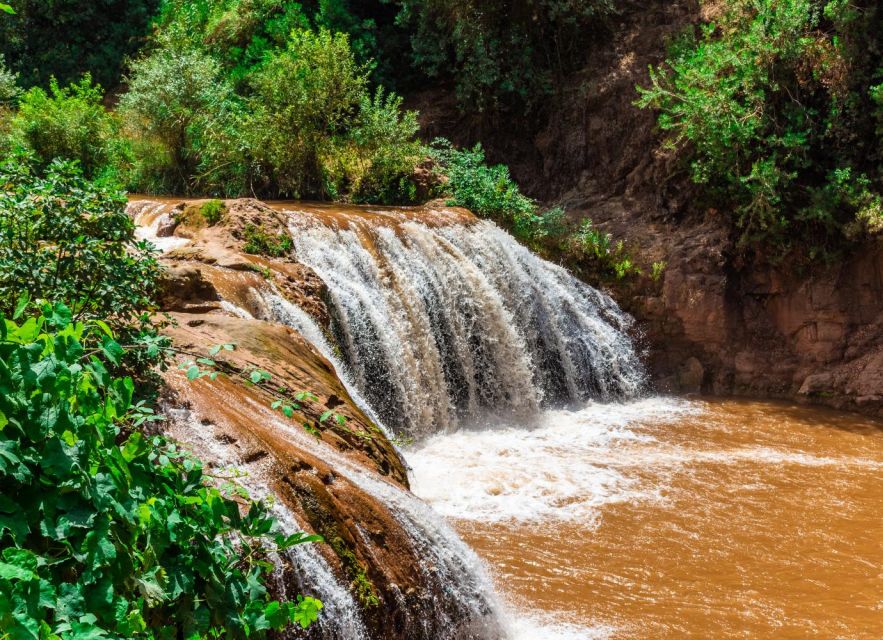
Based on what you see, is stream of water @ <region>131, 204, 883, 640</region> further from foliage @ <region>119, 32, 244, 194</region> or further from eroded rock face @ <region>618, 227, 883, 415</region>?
foliage @ <region>119, 32, 244, 194</region>

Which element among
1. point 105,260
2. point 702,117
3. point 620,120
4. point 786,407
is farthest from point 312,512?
point 620,120

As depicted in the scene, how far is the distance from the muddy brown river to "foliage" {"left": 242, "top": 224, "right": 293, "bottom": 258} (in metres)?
2.51

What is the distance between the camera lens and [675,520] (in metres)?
6.29

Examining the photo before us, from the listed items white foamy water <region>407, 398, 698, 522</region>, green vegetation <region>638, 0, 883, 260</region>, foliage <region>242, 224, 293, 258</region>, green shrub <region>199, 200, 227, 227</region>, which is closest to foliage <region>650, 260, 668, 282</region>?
green vegetation <region>638, 0, 883, 260</region>

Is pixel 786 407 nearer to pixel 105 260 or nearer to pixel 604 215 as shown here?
pixel 604 215

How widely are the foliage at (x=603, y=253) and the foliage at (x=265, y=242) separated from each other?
459 centimetres

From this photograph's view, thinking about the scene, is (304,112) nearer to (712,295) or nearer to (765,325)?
(712,295)

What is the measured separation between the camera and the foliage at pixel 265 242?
799 cm

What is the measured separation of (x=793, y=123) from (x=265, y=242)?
697 cm

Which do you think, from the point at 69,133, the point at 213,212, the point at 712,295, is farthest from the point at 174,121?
the point at 712,295

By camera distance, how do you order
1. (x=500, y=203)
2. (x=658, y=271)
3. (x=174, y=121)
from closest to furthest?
1. (x=658, y=271)
2. (x=500, y=203)
3. (x=174, y=121)

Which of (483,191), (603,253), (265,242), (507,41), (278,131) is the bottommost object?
(603,253)

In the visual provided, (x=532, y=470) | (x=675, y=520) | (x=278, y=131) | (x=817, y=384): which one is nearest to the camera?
(x=675, y=520)

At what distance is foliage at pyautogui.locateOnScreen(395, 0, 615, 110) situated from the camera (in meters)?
13.6
